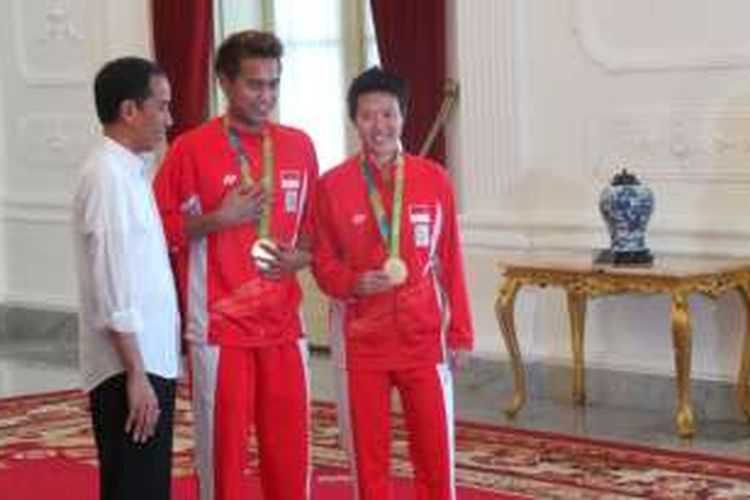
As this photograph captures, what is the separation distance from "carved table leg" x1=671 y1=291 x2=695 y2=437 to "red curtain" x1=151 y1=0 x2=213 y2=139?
3747mm

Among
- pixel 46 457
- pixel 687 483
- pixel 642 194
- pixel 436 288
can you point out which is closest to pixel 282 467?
pixel 436 288

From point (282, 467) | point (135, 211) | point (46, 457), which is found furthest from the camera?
point (46, 457)

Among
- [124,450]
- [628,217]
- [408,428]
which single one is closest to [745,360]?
[628,217]

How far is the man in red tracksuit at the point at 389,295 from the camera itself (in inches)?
156

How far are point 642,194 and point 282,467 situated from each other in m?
2.66

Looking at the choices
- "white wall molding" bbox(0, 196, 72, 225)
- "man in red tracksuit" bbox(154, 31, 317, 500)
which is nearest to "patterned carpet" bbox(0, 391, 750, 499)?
"man in red tracksuit" bbox(154, 31, 317, 500)

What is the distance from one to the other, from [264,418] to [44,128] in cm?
614

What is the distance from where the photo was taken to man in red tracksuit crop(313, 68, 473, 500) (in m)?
3.96

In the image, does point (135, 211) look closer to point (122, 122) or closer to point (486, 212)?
point (122, 122)

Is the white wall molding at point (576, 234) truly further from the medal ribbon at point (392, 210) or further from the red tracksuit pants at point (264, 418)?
the red tracksuit pants at point (264, 418)

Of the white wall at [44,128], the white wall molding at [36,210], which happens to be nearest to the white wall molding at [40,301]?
the white wall at [44,128]

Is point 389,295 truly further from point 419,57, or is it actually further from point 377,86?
point 419,57

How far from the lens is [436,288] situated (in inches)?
159

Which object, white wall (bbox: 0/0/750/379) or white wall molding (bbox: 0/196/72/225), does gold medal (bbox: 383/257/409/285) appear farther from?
white wall molding (bbox: 0/196/72/225)
